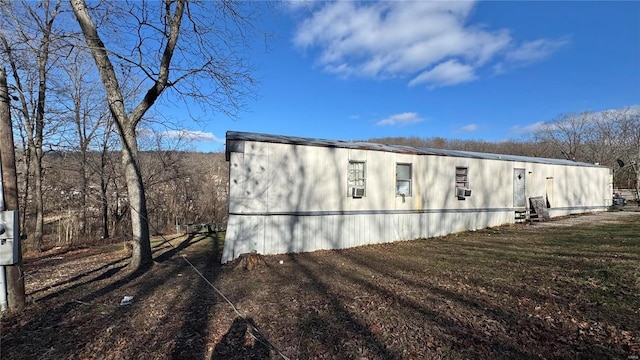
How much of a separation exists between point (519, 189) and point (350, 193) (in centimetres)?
885

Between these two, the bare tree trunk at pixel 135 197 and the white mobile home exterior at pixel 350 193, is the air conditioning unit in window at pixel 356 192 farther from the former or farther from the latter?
the bare tree trunk at pixel 135 197

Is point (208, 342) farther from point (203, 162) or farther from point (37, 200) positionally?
point (203, 162)

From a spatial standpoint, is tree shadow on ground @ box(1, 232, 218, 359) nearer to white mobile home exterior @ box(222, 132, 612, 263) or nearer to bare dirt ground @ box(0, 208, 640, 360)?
bare dirt ground @ box(0, 208, 640, 360)

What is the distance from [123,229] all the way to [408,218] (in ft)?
45.8

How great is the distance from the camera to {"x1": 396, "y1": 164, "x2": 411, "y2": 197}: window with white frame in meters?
10.2

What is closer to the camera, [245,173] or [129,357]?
Result: [129,357]

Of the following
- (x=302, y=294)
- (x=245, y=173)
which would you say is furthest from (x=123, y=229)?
(x=302, y=294)

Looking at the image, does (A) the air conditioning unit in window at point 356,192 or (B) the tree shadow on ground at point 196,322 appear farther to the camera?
(A) the air conditioning unit in window at point 356,192

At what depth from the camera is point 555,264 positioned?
20.2ft

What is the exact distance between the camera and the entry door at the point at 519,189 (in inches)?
531

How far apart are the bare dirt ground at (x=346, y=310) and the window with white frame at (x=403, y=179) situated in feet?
10.4

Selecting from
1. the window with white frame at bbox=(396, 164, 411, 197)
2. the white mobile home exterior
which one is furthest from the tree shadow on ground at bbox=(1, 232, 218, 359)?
the window with white frame at bbox=(396, 164, 411, 197)

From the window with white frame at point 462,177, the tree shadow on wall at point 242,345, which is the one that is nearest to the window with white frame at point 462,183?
the window with white frame at point 462,177

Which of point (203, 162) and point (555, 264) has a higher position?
point (203, 162)
